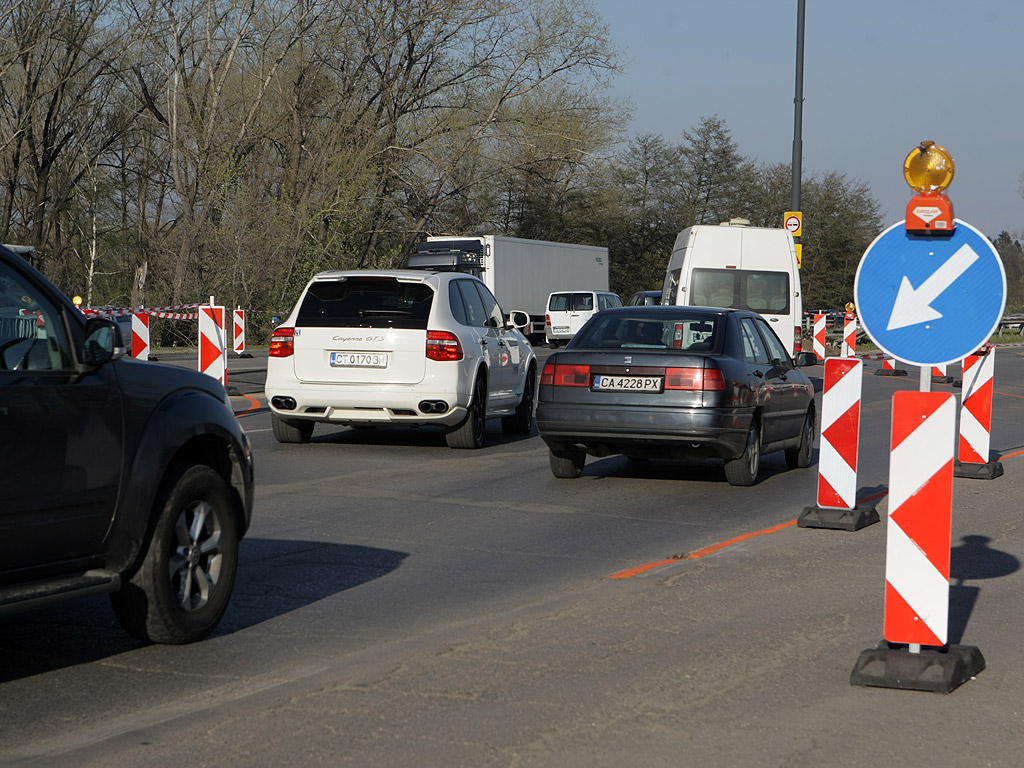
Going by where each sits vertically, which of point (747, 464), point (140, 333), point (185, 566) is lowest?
point (747, 464)

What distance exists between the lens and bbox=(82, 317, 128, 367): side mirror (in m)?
5.42

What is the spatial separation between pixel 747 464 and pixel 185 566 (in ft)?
21.2

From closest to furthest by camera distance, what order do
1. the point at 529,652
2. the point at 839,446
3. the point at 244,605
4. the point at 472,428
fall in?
the point at 529,652 → the point at 244,605 → the point at 839,446 → the point at 472,428

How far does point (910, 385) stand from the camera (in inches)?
1022

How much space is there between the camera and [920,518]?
17.3 feet

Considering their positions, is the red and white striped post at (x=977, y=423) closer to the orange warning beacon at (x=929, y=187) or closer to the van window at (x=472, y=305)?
the van window at (x=472, y=305)

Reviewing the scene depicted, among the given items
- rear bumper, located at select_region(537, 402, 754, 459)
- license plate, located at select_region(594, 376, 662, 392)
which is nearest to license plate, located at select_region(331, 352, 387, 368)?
rear bumper, located at select_region(537, 402, 754, 459)

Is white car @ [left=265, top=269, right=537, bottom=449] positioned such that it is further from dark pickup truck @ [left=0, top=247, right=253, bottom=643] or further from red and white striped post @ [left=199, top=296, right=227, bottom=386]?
dark pickup truck @ [left=0, top=247, right=253, bottom=643]

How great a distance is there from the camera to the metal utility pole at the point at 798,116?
100ft

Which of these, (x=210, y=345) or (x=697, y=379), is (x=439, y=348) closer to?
(x=697, y=379)

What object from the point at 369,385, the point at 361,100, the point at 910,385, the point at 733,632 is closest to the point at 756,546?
the point at 733,632

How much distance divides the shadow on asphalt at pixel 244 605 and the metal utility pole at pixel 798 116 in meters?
23.8

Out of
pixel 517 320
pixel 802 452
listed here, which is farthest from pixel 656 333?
pixel 517 320

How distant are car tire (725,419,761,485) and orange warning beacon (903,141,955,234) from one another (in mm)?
6022
